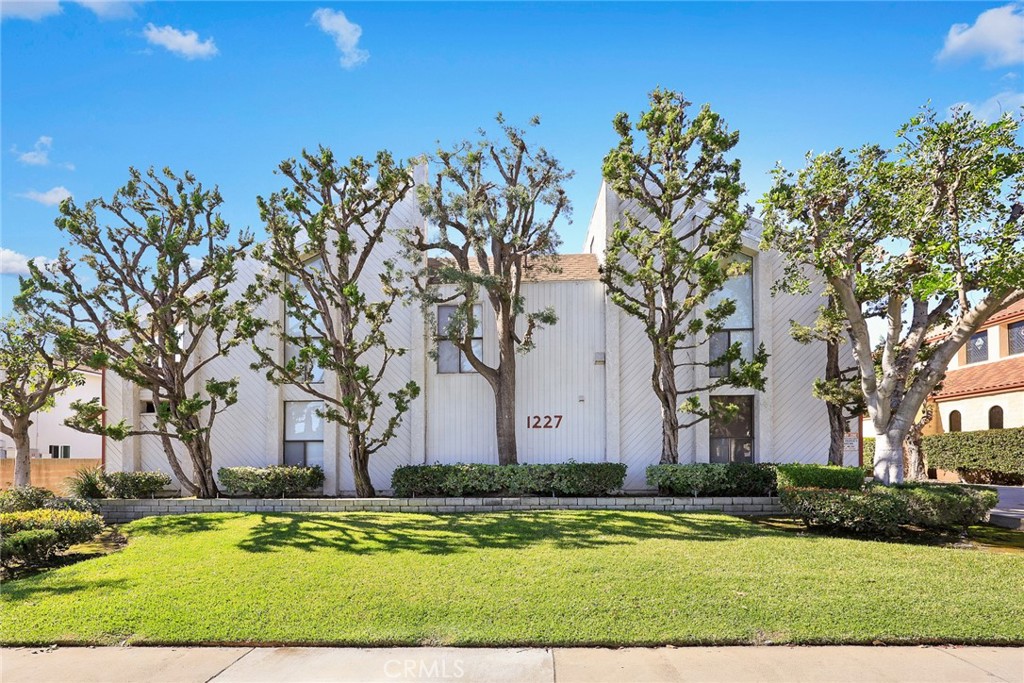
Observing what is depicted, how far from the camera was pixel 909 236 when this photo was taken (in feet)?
33.4

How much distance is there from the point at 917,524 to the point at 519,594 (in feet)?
24.2

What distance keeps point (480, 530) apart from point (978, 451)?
20375 mm

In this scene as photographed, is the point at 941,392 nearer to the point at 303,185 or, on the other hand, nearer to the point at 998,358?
the point at 998,358

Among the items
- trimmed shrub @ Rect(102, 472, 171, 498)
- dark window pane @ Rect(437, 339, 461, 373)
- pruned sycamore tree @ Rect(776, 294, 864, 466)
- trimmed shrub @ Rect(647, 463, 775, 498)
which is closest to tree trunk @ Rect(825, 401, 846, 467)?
pruned sycamore tree @ Rect(776, 294, 864, 466)

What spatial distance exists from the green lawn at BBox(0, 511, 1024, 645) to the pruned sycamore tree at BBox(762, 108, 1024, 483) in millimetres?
3303

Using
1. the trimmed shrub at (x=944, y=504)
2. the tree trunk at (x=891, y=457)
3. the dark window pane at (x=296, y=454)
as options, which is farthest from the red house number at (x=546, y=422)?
the trimmed shrub at (x=944, y=504)

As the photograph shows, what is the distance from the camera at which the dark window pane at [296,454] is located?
653 inches

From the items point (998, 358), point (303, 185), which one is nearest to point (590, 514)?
point (303, 185)

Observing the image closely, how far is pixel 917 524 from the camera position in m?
10.9

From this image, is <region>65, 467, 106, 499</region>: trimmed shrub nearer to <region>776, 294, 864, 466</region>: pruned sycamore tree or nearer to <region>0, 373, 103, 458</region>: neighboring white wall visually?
<region>0, 373, 103, 458</region>: neighboring white wall

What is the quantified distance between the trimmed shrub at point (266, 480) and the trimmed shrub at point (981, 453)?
21792mm

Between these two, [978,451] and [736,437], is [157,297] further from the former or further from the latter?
[978,451]

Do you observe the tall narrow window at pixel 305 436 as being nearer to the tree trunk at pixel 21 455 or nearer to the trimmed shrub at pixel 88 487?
the trimmed shrub at pixel 88 487

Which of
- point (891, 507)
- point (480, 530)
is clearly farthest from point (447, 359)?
point (891, 507)
